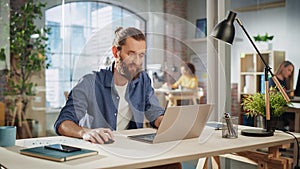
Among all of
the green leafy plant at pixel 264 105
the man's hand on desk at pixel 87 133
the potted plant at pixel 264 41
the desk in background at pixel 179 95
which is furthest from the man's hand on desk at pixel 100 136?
the desk in background at pixel 179 95

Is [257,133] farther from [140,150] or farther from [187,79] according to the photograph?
[187,79]

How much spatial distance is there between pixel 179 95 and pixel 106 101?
4.45 meters

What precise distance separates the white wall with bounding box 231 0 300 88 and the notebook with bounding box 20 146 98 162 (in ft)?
12.9

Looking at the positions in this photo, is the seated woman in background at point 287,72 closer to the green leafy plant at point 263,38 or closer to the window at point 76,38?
the green leafy plant at point 263,38

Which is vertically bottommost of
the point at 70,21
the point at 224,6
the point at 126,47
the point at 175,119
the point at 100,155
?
the point at 100,155

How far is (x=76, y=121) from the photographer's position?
1.91 metres

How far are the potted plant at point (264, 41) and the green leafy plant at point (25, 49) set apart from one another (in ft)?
9.70

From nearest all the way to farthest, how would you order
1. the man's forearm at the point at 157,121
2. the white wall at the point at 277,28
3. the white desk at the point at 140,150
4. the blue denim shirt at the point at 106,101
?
the white desk at the point at 140,150, the blue denim shirt at the point at 106,101, the man's forearm at the point at 157,121, the white wall at the point at 277,28

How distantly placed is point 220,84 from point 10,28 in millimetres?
3192

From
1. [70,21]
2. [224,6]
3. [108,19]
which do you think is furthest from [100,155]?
[108,19]

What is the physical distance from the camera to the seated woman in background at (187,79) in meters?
6.57

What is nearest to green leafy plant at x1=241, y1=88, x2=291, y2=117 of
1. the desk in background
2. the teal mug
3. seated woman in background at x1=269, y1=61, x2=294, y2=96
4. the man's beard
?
the man's beard

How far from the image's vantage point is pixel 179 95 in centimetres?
654

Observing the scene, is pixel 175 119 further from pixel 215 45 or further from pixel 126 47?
pixel 215 45
